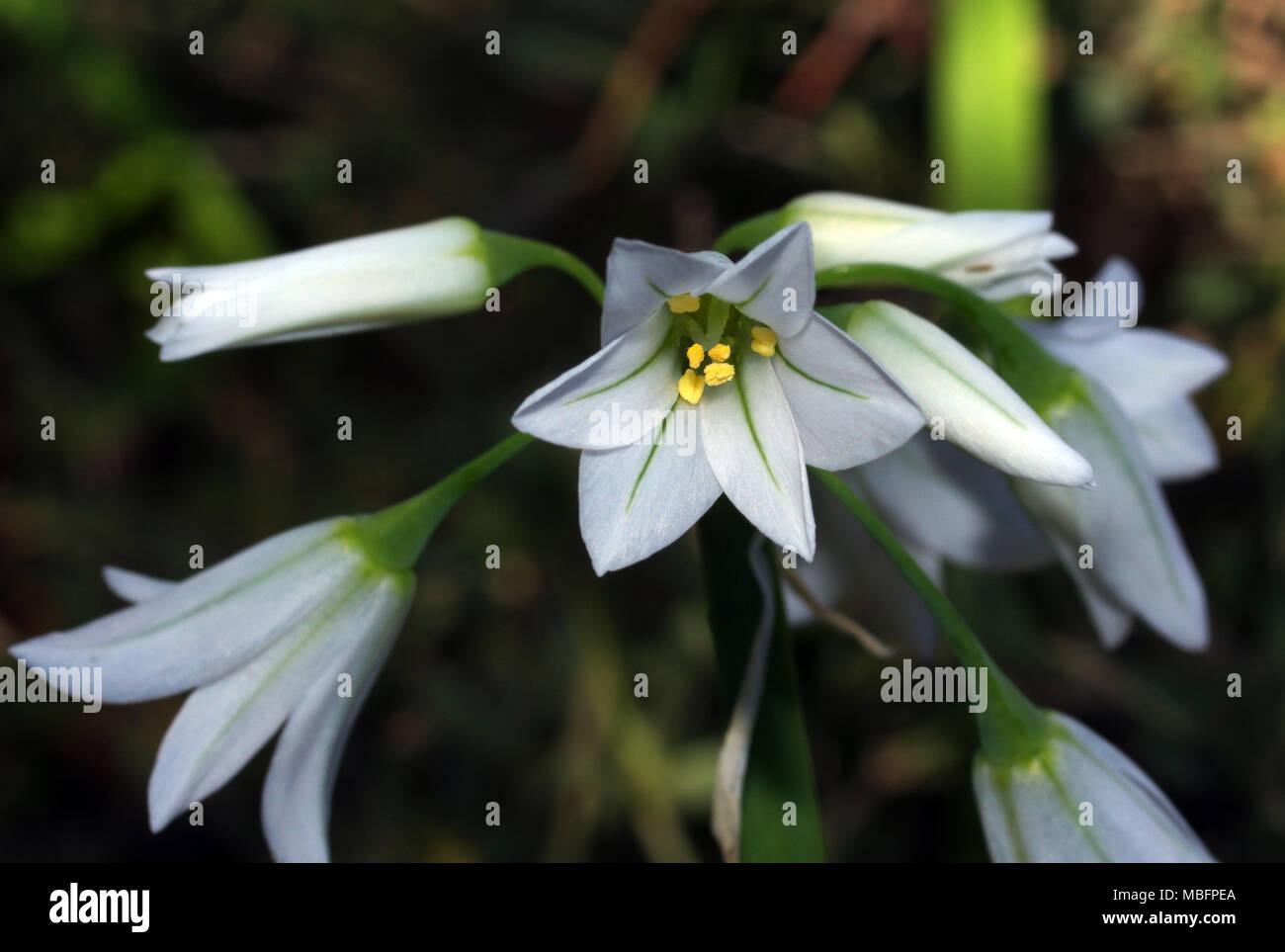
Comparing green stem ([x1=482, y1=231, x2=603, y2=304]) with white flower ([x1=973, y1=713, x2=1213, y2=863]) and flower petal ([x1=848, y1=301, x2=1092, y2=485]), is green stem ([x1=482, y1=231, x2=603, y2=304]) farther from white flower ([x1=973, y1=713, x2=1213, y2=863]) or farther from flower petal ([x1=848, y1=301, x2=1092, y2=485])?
white flower ([x1=973, y1=713, x2=1213, y2=863])

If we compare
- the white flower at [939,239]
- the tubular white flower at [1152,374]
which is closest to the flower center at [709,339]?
the white flower at [939,239]

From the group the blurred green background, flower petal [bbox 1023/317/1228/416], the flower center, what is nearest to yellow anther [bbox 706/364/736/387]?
the flower center

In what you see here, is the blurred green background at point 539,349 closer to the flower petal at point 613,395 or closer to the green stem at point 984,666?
the green stem at point 984,666

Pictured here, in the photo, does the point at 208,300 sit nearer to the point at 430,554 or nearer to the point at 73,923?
the point at 73,923

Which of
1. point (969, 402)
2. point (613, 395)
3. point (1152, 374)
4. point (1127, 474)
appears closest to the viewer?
point (969, 402)

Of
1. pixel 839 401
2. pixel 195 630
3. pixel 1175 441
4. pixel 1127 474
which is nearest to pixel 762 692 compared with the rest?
pixel 839 401

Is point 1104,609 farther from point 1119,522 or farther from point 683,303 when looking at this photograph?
point 683,303
